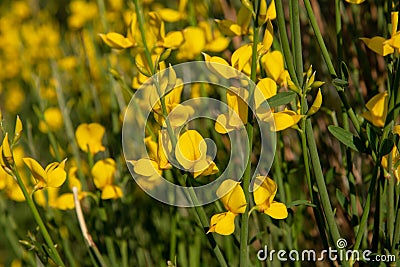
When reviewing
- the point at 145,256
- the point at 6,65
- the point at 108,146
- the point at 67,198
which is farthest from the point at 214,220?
the point at 6,65

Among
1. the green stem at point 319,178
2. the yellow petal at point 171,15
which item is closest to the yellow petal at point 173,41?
the yellow petal at point 171,15

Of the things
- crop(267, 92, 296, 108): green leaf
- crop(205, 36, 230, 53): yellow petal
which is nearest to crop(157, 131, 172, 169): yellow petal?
crop(267, 92, 296, 108): green leaf

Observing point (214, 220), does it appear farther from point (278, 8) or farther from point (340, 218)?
point (340, 218)

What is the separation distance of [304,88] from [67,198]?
1.30 feet

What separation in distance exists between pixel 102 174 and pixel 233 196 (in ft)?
0.93

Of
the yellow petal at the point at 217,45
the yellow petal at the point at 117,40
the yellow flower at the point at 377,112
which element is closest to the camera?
the yellow flower at the point at 377,112

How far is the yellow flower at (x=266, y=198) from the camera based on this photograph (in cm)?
62

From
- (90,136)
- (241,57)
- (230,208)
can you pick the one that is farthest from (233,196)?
(90,136)

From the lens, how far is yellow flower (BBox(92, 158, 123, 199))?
0.82 metres

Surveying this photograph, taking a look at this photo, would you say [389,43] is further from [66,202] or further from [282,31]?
[66,202]

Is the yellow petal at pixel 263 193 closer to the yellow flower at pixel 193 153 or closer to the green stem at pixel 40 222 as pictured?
the yellow flower at pixel 193 153

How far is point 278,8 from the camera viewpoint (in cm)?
56

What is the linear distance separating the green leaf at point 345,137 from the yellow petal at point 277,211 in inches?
3.7

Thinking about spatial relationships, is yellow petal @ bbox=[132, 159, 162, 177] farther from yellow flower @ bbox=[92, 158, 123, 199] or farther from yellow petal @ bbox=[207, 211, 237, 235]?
yellow flower @ bbox=[92, 158, 123, 199]
